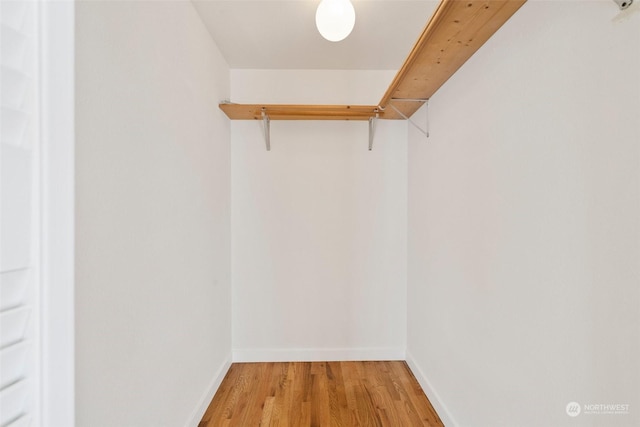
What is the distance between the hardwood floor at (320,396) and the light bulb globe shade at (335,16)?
2.14 metres

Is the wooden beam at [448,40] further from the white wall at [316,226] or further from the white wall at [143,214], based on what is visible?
the white wall at [143,214]

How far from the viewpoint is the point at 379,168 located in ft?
8.29

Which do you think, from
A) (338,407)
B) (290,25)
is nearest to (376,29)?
(290,25)

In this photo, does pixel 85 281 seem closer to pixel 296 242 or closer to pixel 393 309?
pixel 296 242

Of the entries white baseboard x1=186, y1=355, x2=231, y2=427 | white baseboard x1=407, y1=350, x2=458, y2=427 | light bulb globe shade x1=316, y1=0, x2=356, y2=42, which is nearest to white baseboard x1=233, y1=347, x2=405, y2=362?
white baseboard x1=186, y1=355, x2=231, y2=427

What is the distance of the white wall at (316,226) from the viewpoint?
2.49 meters
